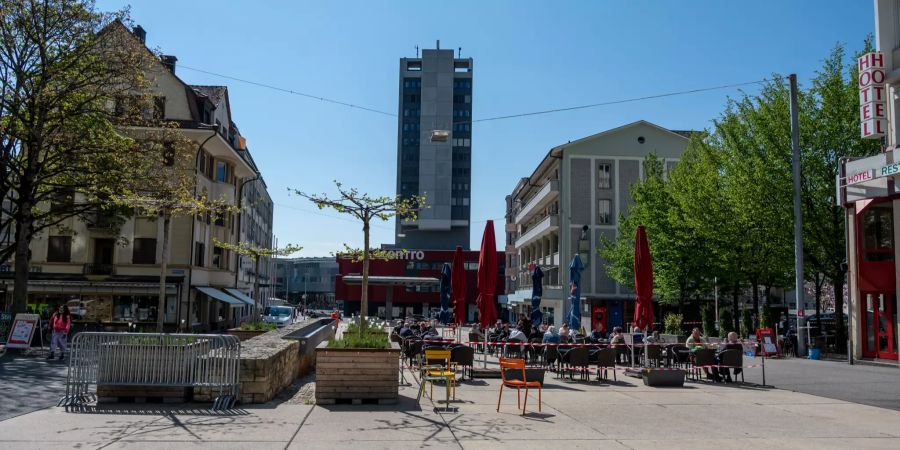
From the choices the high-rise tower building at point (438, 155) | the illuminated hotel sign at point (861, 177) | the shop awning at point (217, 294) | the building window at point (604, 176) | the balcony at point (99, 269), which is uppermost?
the high-rise tower building at point (438, 155)

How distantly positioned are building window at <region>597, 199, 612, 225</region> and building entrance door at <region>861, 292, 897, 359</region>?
91.1ft

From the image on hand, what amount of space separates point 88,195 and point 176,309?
467 inches

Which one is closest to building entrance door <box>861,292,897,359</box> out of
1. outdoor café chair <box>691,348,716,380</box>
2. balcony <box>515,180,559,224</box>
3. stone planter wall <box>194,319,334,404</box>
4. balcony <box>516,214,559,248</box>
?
outdoor café chair <box>691,348,716,380</box>

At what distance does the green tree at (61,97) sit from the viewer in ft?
71.4

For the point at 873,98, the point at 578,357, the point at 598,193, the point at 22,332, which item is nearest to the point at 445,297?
the point at 598,193

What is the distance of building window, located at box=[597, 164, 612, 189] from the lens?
164 ft

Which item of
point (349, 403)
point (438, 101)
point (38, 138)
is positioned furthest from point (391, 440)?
point (438, 101)

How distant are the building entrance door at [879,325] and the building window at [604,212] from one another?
27.8 metres

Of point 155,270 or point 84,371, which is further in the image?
point 155,270

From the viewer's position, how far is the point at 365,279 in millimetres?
14188

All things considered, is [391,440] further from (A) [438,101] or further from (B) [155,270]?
(A) [438,101]

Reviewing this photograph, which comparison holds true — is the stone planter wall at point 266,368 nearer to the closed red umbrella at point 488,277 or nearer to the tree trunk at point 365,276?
the tree trunk at point 365,276

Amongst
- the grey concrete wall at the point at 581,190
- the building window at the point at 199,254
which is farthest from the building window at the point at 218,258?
the grey concrete wall at the point at 581,190

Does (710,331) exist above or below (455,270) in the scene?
below
